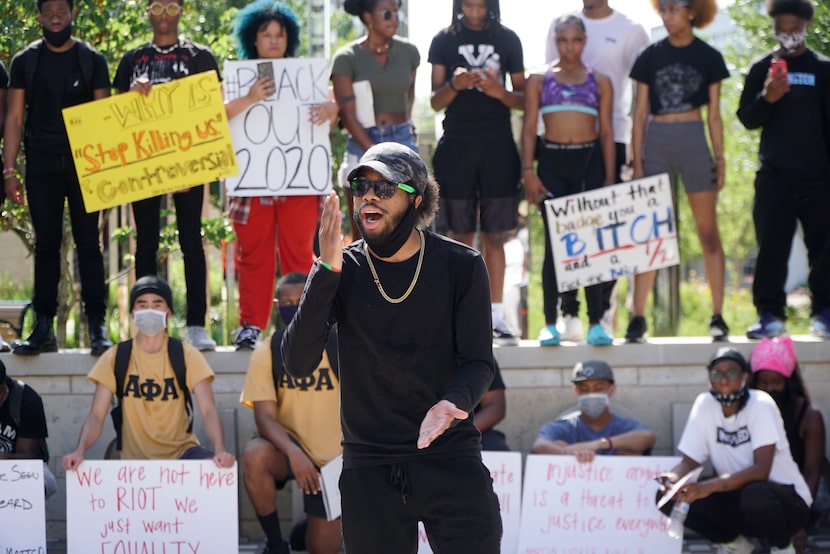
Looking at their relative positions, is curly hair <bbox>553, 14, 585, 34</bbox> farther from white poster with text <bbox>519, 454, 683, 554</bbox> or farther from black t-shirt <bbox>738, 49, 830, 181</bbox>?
white poster with text <bbox>519, 454, 683, 554</bbox>

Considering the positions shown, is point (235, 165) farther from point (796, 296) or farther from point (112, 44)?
point (796, 296)

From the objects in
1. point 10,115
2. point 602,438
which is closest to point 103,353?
point 10,115

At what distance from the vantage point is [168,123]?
347 inches

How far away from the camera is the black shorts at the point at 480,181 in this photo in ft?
29.5

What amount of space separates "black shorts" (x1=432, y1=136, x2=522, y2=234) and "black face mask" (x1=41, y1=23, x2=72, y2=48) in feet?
8.53

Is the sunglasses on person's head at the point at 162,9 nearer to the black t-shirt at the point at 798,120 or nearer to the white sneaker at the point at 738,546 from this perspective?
the black t-shirt at the point at 798,120

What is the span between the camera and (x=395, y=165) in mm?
4707

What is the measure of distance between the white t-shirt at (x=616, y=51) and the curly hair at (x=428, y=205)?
4503mm

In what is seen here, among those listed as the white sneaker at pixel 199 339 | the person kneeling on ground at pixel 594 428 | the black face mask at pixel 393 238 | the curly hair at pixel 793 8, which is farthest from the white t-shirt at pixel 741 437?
the black face mask at pixel 393 238

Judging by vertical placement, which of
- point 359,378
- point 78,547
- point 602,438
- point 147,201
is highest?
point 147,201

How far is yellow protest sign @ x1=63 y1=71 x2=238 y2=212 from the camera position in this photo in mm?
8664

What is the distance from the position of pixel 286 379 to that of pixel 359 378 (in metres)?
3.24

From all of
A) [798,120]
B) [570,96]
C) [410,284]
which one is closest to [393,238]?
[410,284]

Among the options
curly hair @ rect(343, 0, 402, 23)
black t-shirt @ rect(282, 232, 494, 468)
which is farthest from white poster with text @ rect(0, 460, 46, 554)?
curly hair @ rect(343, 0, 402, 23)
